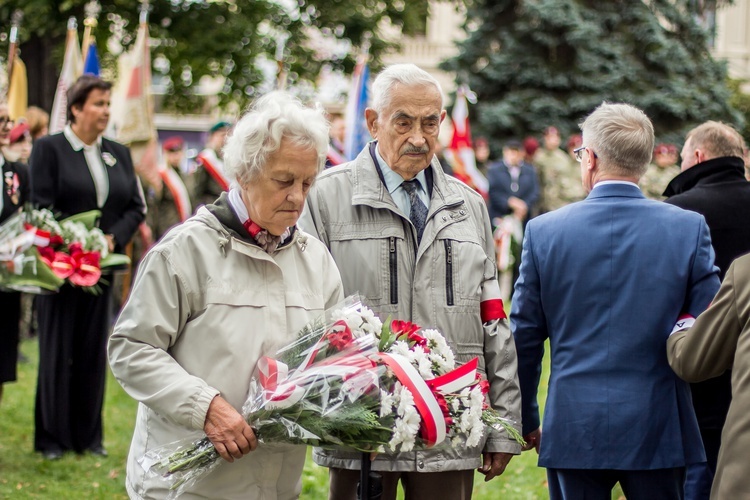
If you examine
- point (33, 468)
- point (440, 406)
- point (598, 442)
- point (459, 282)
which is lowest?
point (33, 468)

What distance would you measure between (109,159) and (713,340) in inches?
193

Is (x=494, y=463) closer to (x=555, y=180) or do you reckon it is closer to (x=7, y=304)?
(x=7, y=304)

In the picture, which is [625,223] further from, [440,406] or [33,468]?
[33,468]

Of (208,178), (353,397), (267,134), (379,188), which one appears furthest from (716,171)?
(208,178)

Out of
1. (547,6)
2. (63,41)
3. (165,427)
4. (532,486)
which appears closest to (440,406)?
(165,427)

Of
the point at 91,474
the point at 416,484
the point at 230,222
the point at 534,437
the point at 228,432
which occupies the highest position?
the point at 230,222

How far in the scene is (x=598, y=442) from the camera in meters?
4.24

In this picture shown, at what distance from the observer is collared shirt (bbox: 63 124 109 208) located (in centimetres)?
734

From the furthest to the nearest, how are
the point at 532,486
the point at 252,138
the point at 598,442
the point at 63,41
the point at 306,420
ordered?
the point at 63,41 < the point at 532,486 < the point at 598,442 < the point at 252,138 < the point at 306,420

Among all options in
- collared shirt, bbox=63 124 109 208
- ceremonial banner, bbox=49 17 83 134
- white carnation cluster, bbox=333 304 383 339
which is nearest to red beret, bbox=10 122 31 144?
collared shirt, bbox=63 124 109 208

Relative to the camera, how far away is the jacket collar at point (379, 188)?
439 cm

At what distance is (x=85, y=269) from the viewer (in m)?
6.88

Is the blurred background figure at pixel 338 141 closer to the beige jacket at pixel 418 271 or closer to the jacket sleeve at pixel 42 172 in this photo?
the jacket sleeve at pixel 42 172

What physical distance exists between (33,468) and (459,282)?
3.97 metres
